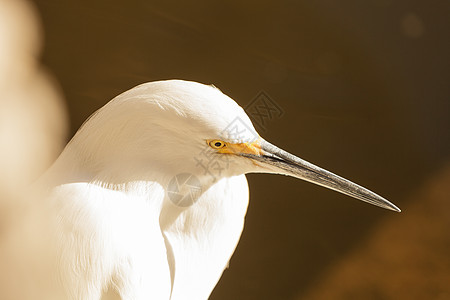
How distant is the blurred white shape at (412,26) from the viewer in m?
1.34

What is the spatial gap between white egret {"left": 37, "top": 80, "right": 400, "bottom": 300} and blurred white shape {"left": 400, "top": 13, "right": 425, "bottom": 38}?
1.99ft

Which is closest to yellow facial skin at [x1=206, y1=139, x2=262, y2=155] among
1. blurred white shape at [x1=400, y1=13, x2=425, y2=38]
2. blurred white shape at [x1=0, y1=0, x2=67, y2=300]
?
blurred white shape at [x1=0, y1=0, x2=67, y2=300]

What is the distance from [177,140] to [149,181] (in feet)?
0.27

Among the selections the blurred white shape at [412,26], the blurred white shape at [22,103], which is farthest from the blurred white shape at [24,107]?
the blurred white shape at [412,26]

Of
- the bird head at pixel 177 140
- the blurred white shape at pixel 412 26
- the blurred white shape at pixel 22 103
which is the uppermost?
the blurred white shape at pixel 412 26

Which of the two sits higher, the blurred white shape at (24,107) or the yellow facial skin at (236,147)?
the yellow facial skin at (236,147)

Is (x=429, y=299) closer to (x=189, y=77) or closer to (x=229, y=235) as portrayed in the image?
(x=229, y=235)

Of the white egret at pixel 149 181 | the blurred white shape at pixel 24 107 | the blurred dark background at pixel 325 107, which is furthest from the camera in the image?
the blurred dark background at pixel 325 107

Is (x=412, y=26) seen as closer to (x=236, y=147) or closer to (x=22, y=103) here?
(x=236, y=147)

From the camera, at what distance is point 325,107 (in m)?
1.38

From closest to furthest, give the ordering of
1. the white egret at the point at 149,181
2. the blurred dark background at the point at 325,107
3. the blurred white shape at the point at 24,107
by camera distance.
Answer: the white egret at the point at 149,181, the blurred white shape at the point at 24,107, the blurred dark background at the point at 325,107

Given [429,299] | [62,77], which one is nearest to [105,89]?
[62,77]

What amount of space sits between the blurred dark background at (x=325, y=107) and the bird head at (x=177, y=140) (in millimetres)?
489

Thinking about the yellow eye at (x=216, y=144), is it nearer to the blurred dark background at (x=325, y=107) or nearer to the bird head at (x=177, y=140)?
the bird head at (x=177, y=140)
